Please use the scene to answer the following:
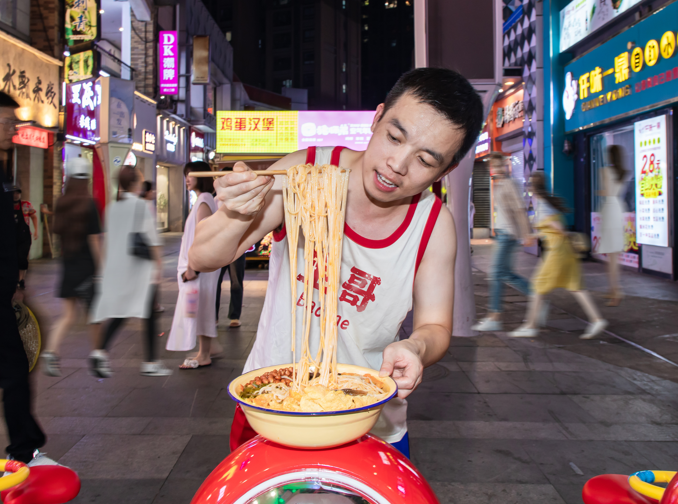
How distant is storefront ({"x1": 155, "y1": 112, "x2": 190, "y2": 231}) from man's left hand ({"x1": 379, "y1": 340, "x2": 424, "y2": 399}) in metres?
21.6

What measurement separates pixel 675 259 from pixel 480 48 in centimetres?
582

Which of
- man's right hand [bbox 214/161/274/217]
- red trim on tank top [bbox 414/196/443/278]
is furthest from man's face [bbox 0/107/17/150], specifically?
red trim on tank top [bbox 414/196/443/278]

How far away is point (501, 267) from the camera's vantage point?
6539mm

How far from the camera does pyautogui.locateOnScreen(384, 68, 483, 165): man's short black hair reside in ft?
4.69

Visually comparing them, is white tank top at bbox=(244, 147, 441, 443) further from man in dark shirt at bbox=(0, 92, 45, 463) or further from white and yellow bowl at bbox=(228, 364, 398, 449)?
man in dark shirt at bbox=(0, 92, 45, 463)

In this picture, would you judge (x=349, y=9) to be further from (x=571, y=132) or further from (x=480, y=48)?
(x=480, y=48)

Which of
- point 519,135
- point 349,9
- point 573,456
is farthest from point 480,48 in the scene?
point 349,9

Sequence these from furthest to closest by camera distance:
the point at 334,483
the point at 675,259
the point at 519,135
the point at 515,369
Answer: the point at 519,135, the point at 675,259, the point at 515,369, the point at 334,483

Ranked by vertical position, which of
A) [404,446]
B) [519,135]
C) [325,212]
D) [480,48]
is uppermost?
[519,135]

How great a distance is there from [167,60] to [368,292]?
20357 mm

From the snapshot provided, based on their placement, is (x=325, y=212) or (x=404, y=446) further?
(x=404, y=446)

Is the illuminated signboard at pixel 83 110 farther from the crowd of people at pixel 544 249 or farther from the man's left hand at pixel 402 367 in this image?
the man's left hand at pixel 402 367

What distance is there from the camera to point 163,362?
5.06m

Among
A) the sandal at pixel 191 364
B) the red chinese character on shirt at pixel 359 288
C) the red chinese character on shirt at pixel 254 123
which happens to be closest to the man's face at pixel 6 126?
the sandal at pixel 191 364
